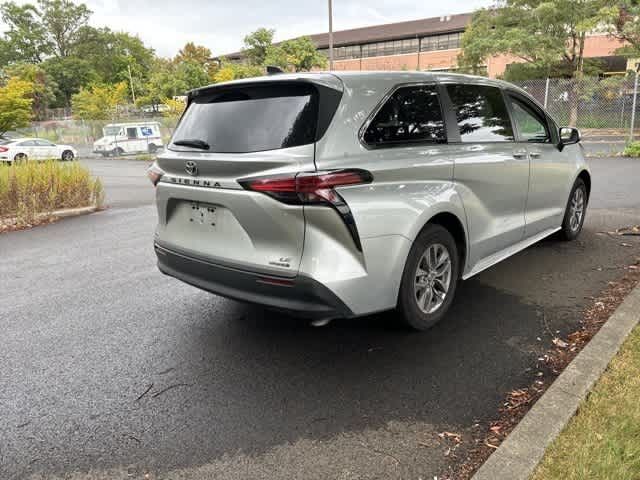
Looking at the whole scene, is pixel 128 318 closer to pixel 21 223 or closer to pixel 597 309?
pixel 597 309

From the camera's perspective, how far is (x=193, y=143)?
3.35 m

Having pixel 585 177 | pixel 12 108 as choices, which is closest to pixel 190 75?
pixel 12 108

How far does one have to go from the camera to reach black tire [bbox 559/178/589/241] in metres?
5.66

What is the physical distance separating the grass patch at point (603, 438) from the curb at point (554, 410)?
4cm

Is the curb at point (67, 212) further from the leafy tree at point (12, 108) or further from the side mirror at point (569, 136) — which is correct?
the leafy tree at point (12, 108)

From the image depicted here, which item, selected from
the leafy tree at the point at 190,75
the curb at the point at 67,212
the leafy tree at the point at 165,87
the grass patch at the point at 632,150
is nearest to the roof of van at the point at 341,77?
the curb at the point at 67,212

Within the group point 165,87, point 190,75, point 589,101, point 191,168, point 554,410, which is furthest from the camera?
point 190,75

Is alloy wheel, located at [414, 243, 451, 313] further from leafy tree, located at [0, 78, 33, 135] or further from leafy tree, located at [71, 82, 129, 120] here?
leafy tree, located at [71, 82, 129, 120]

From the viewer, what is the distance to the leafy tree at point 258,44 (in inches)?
1957

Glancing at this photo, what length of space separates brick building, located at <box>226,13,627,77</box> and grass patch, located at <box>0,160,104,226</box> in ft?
156

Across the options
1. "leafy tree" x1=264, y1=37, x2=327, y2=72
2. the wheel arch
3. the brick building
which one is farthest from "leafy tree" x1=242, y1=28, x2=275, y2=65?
the wheel arch

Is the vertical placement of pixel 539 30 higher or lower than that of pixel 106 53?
lower

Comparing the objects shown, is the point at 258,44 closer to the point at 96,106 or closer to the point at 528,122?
the point at 96,106

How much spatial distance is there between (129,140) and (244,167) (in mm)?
28143
